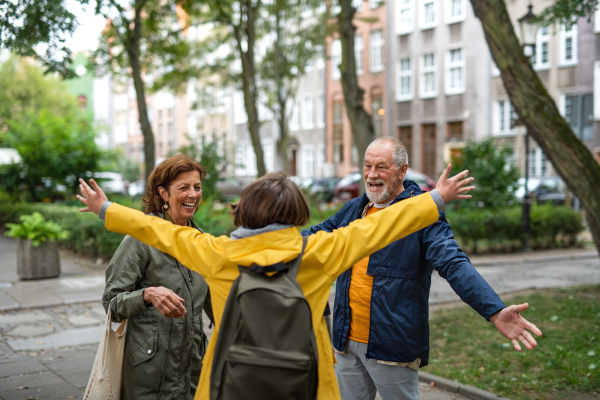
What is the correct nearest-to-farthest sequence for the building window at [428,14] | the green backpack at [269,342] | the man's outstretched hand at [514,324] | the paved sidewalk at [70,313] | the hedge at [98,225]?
the green backpack at [269,342]
the man's outstretched hand at [514,324]
the paved sidewalk at [70,313]
the hedge at [98,225]
the building window at [428,14]

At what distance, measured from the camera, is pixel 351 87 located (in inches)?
492

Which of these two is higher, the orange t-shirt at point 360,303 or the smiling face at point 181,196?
the smiling face at point 181,196

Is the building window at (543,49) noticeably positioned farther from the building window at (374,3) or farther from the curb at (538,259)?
the curb at (538,259)

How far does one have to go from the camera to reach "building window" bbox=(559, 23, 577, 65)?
3141cm

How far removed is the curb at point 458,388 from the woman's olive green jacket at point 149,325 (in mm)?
3005

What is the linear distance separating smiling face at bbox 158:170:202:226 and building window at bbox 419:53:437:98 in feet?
119

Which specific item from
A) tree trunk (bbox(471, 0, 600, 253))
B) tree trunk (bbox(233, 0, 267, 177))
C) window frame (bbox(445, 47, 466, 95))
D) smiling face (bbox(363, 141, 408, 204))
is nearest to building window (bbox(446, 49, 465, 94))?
window frame (bbox(445, 47, 466, 95))

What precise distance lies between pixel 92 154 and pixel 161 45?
18.1ft

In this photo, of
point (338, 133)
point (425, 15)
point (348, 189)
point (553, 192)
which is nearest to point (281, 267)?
point (553, 192)

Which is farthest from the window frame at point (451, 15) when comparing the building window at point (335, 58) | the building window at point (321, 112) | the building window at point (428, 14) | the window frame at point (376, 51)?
the building window at point (321, 112)

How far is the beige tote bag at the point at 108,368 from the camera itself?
9.76 ft

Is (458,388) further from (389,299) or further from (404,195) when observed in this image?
(404,195)

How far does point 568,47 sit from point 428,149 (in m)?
10.0

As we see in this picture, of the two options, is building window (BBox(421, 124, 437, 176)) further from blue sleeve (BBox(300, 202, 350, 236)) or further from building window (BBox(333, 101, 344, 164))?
blue sleeve (BBox(300, 202, 350, 236))
